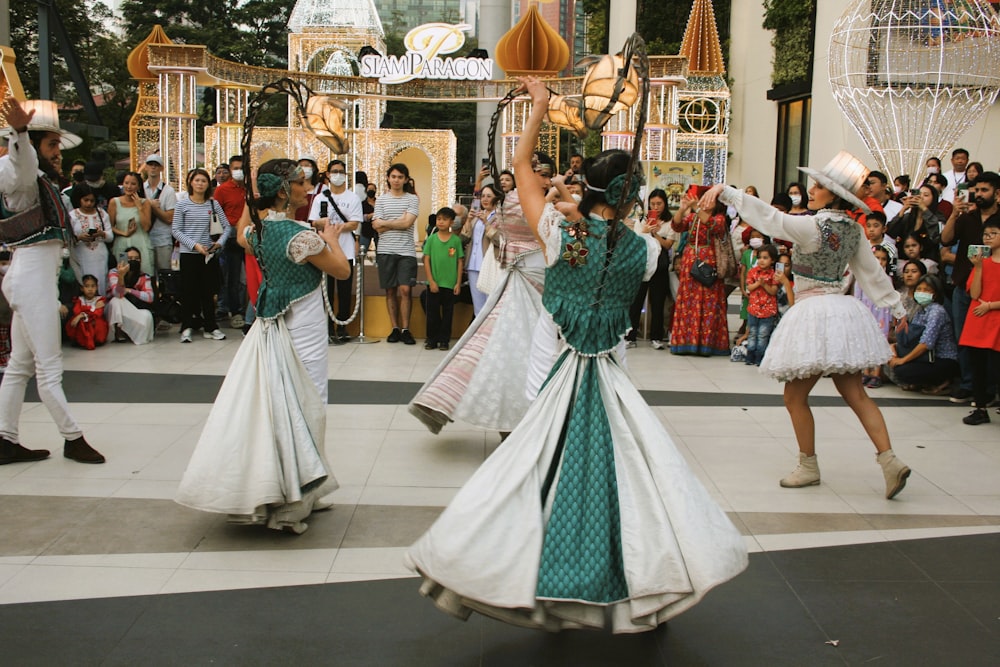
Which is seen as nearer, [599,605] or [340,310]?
[599,605]

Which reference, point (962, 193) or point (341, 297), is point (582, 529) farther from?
point (341, 297)

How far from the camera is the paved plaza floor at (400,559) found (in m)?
3.51

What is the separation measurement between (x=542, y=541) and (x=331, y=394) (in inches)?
191

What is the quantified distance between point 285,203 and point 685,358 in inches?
240

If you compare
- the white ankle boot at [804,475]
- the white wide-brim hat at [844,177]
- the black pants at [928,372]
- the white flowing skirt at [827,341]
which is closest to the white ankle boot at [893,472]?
the white ankle boot at [804,475]

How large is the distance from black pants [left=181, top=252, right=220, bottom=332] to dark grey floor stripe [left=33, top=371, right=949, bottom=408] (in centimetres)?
208

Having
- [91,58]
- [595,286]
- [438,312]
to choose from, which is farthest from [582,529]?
[91,58]

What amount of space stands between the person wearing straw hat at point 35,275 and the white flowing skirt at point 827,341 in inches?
152

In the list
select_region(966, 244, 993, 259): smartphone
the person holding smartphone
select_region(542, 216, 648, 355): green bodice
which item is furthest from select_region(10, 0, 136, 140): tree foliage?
select_region(542, 216, 648, 355): green bodice

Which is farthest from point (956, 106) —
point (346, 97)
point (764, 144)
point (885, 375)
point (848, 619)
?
point (346, 97)

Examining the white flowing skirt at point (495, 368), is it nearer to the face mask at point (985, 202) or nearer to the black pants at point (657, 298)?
the face mask at point (985, 202)

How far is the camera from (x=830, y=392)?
8.40 meters

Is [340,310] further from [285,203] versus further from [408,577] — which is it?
[408,577]

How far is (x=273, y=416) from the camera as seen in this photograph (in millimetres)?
4457
